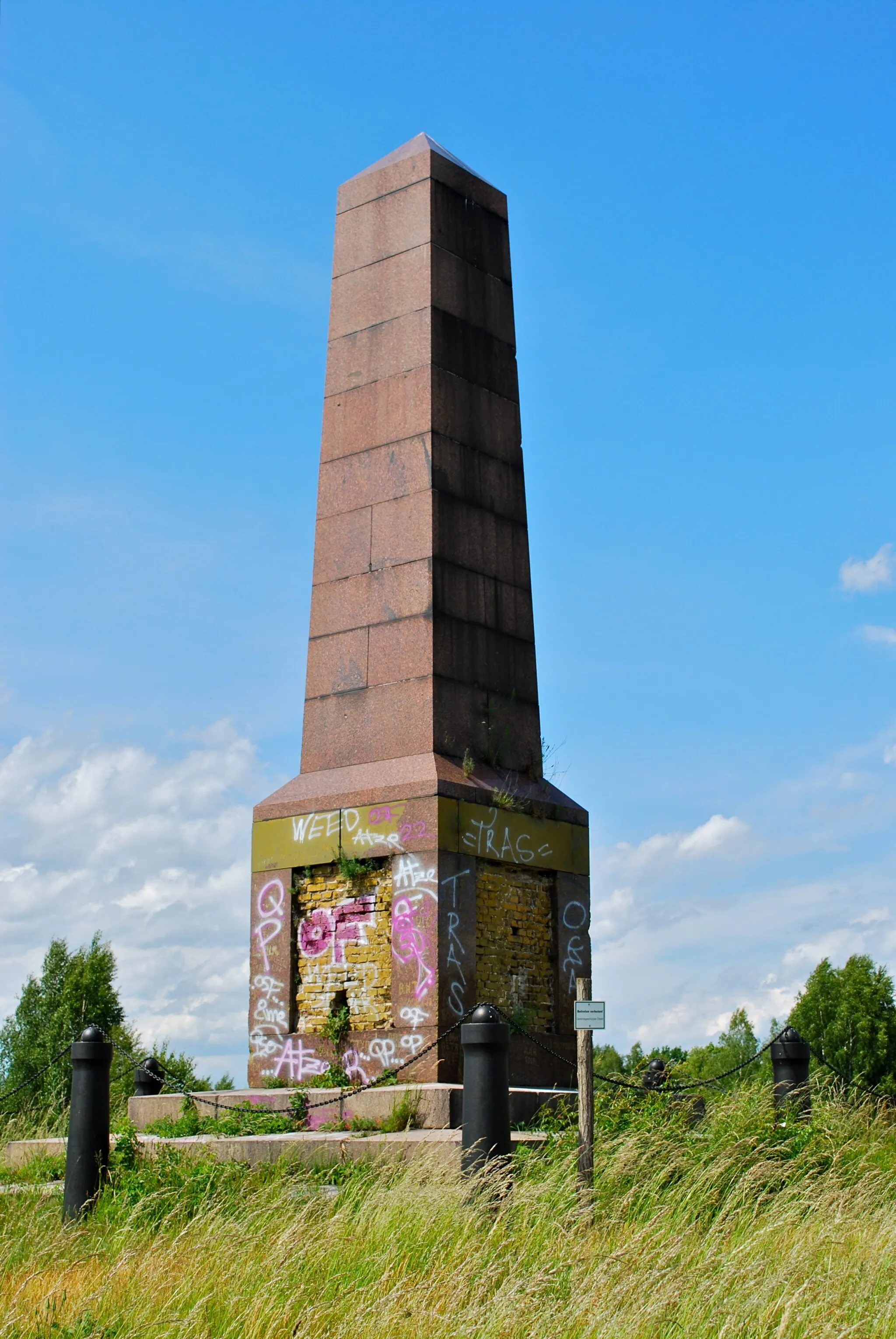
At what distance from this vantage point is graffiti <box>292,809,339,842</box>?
1124 cm

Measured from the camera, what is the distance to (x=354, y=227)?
Answer: 1298cm

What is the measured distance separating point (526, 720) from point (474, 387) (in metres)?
3.01

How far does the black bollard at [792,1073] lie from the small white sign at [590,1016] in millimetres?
2484

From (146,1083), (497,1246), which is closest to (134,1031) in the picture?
(146,1083)

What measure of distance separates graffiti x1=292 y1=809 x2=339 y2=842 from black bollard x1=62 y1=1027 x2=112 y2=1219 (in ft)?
9.18

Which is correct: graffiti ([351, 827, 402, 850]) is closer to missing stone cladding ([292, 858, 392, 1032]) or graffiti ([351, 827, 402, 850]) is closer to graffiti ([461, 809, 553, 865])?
missing stone cladding ([292, 858, 392, 1032])

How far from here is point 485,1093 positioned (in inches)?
305

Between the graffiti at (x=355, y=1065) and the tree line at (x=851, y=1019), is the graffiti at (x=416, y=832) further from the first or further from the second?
the tree line at (x=851, y=1019)

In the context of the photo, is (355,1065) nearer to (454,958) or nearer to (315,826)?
(454,958)

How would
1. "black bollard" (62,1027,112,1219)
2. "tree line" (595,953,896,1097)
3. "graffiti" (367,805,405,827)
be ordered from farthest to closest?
"tree line" (595,953,896,1097) < "graffiti" (367,805,405,827) < "black bollard" (62,1027,112,1219)

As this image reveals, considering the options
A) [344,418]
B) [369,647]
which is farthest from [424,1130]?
[344,418]

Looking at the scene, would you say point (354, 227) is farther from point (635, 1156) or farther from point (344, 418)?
point (635, 1156)

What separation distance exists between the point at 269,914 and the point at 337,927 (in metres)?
0.71

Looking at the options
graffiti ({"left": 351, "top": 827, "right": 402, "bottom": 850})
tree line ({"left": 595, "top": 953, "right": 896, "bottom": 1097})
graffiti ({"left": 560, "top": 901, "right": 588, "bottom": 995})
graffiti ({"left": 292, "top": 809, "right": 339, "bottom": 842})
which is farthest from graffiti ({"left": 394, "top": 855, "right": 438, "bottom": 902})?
tree line ({"left": 595, "top": 953, "right": 896, "bottom": 1097})
